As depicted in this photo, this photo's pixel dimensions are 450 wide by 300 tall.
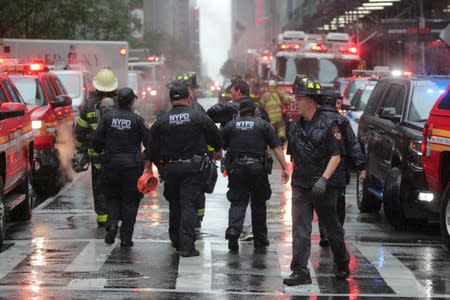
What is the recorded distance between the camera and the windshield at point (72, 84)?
875 inches

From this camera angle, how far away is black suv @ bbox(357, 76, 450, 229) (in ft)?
38.2

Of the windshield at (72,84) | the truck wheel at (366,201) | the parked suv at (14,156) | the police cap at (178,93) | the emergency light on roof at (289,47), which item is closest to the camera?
the police cap at (178,93)

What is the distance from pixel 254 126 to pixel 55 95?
7.64 metres

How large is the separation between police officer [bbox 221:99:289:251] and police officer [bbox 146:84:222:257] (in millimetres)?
508

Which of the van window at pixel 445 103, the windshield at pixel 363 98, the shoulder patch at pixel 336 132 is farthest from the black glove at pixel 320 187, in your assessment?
the windshield at pixel 363 98

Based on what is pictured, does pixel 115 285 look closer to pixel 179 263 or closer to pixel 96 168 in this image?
pixel 179 263

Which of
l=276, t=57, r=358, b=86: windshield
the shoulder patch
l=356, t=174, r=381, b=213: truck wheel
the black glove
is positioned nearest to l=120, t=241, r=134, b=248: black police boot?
the black glove

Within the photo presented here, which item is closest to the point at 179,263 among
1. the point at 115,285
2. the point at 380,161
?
the point at 115,285

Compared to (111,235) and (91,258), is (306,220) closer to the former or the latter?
(91,258)

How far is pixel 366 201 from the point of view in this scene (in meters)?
13.9

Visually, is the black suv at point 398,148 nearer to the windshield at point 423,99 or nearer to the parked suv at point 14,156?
the windshield at point 423,99

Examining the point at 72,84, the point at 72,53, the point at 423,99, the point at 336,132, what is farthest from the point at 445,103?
the point at 72,53

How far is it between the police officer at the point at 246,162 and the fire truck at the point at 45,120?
5702 millimetres

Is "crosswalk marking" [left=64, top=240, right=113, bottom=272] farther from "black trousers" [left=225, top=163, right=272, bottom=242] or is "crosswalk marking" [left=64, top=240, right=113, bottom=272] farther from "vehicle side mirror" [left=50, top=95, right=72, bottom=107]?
"vehicle side mirror" [left=50, top=95, right=72, bottom=107]
